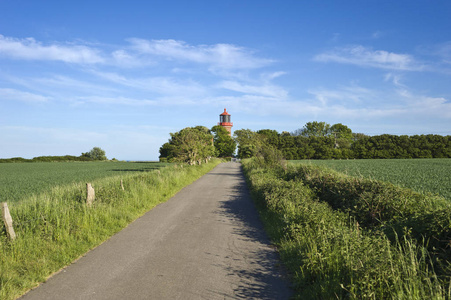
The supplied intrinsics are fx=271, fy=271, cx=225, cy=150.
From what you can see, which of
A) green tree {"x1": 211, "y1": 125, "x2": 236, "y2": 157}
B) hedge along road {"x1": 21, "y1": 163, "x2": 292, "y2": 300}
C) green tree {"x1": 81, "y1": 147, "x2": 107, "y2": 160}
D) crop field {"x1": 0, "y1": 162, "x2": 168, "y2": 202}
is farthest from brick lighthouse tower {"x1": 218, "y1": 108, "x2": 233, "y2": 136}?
hedge along road {"x1": 21, "y1": 163, "x2": 292, "y2": 300}

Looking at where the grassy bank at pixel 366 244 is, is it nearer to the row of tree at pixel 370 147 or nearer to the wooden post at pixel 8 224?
the wooden post at pixel 8 224

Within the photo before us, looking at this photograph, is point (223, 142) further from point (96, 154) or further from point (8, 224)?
point (8, 224)

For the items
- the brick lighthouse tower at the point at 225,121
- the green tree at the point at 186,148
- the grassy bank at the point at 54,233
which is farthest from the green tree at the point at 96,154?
the grassy bank at the point at 54,233

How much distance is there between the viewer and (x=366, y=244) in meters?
4.77

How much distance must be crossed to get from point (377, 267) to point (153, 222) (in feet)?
23.6

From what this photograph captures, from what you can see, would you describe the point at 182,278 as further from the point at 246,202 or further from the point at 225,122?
the point at 225,122

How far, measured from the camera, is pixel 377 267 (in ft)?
13.0

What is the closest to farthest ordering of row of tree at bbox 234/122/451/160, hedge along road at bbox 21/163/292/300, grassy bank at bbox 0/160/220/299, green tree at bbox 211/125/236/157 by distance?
1. hedge along road at bbox 21/163/292/300
2. grassy bank at bbox 0/160/220/299
3. row of tree at bbox 234/122/451/160
4. green tree at bbox 211/125/236/157

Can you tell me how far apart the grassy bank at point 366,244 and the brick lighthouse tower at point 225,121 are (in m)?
89.6

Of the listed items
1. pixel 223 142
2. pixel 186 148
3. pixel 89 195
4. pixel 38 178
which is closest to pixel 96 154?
pixel 223 142

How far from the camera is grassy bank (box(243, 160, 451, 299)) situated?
3.91 m

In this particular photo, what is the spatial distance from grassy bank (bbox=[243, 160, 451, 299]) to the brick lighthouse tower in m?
89.6

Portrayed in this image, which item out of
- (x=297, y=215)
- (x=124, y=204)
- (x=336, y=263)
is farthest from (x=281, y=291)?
(x=124, y=204)

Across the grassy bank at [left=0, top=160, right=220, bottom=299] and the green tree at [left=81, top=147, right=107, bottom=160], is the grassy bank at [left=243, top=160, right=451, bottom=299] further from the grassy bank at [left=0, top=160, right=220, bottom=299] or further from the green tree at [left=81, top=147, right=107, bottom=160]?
the green tree at [left=81, top=147, right=107, bottom=160]
